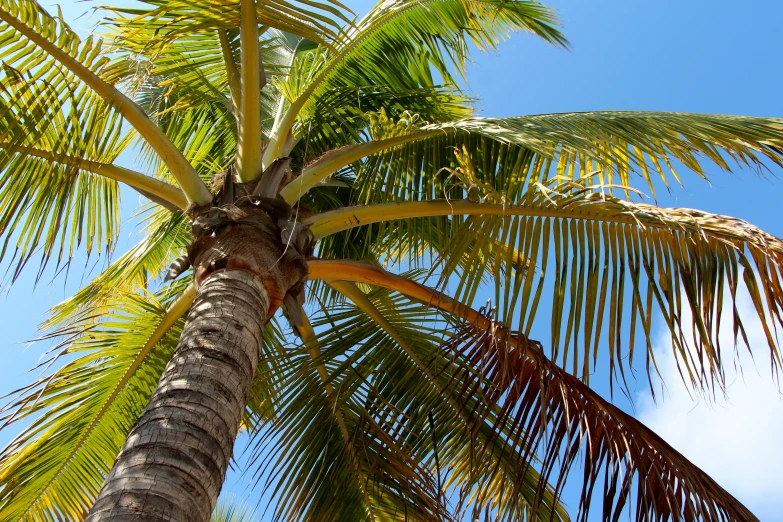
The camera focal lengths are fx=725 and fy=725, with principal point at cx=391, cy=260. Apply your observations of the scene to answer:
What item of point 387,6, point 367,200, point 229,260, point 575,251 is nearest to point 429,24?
point 387,6

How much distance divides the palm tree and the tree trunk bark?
1 cm

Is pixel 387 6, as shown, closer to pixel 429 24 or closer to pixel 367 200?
pixel 429 24

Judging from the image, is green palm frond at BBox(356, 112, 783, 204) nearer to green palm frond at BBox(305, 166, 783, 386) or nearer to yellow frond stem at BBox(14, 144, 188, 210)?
green palm frond at BBox(305, 166, 783, 386)

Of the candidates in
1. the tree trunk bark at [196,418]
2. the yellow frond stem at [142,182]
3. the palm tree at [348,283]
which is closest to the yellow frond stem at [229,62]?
the palm tree at [348,283]

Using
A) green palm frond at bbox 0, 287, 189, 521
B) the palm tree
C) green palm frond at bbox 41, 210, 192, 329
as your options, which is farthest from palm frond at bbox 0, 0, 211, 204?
green palm frond at bbox 41, 210, 192, 329

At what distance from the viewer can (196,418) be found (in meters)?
2.62

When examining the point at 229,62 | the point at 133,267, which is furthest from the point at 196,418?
the point at 133,267

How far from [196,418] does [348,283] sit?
88.2 inches

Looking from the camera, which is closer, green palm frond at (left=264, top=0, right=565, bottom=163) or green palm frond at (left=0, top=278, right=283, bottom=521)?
green palm frond at (left=0, top=278, right=283, bottom=521)

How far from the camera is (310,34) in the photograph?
403 centimetres

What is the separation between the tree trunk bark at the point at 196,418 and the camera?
2.27 m

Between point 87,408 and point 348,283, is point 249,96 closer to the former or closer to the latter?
point 348,283

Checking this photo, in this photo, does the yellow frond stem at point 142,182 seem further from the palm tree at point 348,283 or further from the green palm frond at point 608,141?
the green palm frond at point 608,141

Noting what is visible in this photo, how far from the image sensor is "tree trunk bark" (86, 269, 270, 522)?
7.45 feet
